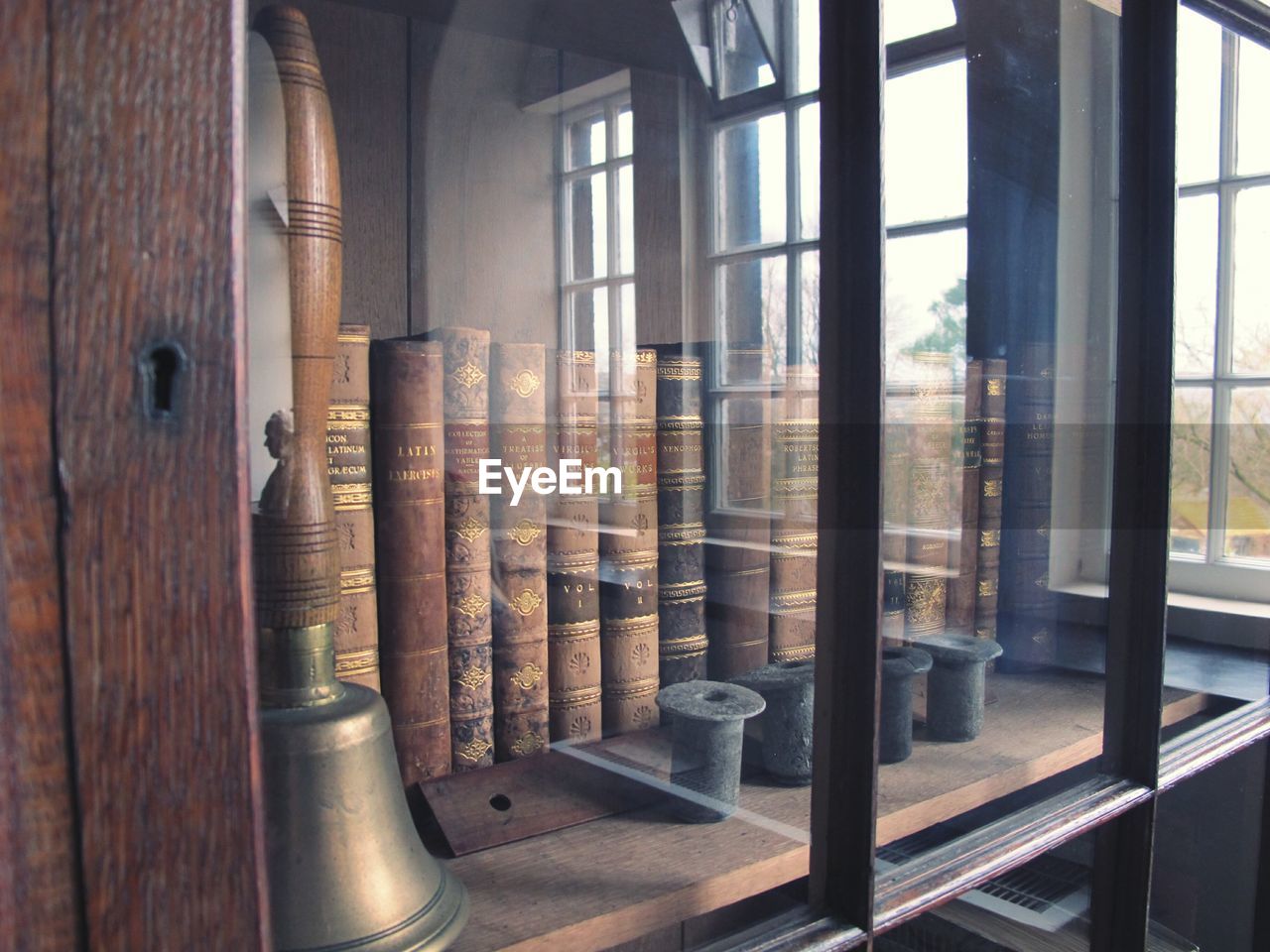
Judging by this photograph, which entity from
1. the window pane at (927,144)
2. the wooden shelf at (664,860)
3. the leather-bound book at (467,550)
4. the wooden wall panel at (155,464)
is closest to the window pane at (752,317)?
the window pane at (927,144)

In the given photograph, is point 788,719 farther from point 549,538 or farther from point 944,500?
point 944,500

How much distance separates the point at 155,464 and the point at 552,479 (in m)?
0.38

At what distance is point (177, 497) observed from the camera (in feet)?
1.06

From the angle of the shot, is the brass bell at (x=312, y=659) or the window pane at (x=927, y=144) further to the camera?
the window pane at (x=927, y=144)

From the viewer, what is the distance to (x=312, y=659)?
1.63ft

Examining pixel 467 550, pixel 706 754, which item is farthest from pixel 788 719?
pixel 467 550

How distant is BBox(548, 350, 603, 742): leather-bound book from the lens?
2.27 ft

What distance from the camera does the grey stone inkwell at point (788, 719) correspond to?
0.71m

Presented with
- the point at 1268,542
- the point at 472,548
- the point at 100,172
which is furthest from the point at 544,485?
the point at 1268,542

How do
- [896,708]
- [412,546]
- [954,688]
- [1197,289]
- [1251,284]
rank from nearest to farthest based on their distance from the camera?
[412,546]
[896,708]
[954,688]
[1197,289]
[1251,284]

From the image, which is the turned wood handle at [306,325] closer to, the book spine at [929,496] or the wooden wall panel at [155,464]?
the wooden wall panel at [155,464]

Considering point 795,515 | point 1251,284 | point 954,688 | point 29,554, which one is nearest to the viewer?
point 29,554

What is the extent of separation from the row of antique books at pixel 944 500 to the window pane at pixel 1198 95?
0.98 feet

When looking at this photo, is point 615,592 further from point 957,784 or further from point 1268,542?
point 1268,542
